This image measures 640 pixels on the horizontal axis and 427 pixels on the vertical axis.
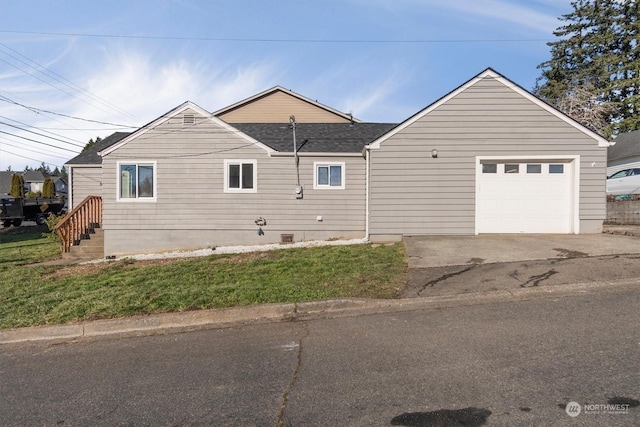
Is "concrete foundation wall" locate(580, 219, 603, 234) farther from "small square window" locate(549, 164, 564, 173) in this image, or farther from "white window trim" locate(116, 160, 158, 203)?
"white window trim" locate(116, 160, 158, 203)

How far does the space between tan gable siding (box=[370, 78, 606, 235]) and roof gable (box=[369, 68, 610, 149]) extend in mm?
86

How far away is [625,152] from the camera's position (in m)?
27.5

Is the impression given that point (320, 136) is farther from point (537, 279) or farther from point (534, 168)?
point (537, 279)

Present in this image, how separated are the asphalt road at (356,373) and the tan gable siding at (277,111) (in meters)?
19.2

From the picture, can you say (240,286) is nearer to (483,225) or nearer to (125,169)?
(483,225)

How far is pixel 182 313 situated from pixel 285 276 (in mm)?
2372

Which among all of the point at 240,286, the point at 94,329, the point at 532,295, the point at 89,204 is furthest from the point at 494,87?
the point at 89,204

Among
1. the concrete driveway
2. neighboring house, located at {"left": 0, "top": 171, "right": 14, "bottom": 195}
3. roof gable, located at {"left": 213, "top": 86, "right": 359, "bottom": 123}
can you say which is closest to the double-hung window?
the concrete driveway

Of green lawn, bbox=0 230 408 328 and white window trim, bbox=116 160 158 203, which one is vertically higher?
white window trim, bbox=116 160 158 203

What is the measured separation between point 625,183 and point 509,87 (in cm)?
1099

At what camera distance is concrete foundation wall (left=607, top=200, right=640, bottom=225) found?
1355cm

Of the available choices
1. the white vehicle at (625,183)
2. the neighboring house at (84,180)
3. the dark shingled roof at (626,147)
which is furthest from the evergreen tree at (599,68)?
the neighboring house at (84,180)

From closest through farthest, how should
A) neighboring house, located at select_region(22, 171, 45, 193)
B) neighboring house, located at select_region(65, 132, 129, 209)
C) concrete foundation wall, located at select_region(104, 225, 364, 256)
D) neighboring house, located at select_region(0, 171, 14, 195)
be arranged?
concrete foundation wall, located at select_region(104, 225, 364, 256), neighboring house, located at select_region(65, 132, 129, 209), neighboring house, located at select_region(0, 171, 14, 195), neighboring house, located at select_region(22, 171, 45, 193)

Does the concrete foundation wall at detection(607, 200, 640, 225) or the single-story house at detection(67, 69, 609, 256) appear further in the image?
the concrete foundation wall at detection(607, 200, 640, 225)
